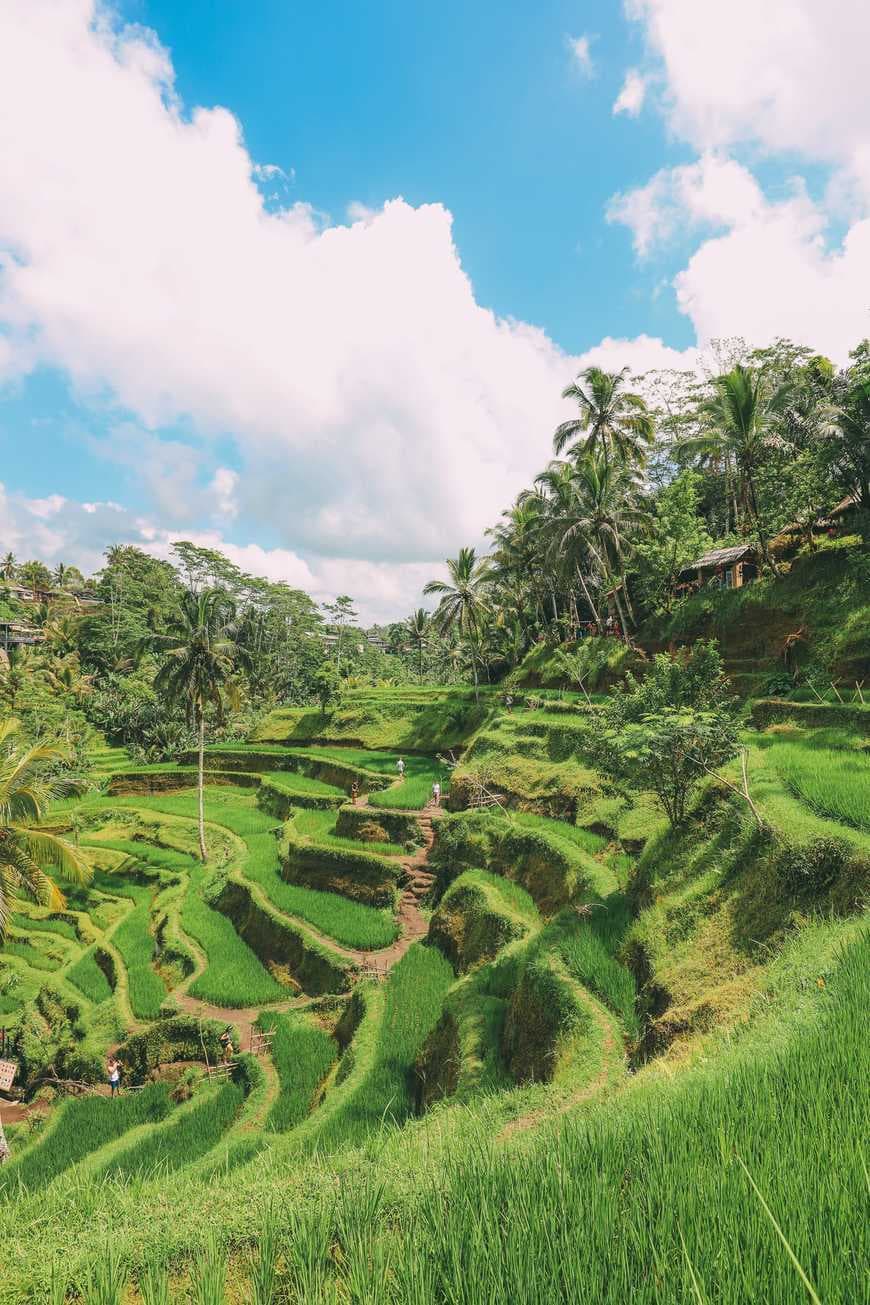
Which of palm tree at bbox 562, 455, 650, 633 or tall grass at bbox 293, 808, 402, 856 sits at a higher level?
palm tree at bbox 562, 455, 650, 633

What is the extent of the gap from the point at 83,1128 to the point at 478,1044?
345 inches

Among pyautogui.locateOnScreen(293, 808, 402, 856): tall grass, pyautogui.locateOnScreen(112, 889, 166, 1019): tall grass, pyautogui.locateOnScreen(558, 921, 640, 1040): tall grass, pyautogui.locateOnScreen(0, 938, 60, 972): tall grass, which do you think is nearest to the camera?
pyautogui.locateOnScreen(558, 921, 640, 1040): tall grass

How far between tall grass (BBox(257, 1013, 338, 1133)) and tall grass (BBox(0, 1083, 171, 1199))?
8.20 feet

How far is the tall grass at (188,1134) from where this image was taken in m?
9.73

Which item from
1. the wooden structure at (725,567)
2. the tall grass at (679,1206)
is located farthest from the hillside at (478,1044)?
the wooden structure at (725,567)

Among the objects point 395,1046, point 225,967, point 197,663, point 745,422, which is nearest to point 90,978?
point 225,967

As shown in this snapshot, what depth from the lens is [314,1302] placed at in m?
2.30

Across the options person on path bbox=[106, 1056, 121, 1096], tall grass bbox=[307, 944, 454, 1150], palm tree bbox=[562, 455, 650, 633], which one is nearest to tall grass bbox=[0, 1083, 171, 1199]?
person on path bbox=[106, 1056, 121, 1096]

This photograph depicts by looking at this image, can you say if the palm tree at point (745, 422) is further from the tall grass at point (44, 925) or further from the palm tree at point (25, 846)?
the tall grass at point (44, 925)

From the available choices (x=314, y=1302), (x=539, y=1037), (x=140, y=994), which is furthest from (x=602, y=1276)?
(x=140, y=994)

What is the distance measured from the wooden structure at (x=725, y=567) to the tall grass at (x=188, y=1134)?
24879mm

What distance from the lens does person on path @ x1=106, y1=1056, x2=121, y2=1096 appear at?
1362 cm

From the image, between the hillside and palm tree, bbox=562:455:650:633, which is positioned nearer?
the hillside

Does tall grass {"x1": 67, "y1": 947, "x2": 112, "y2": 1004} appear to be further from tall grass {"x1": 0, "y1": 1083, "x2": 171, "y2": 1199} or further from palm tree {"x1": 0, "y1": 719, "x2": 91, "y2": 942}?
palm tree {"x1": 0, "y1": 719, "x2": 91, "y2": 942}
